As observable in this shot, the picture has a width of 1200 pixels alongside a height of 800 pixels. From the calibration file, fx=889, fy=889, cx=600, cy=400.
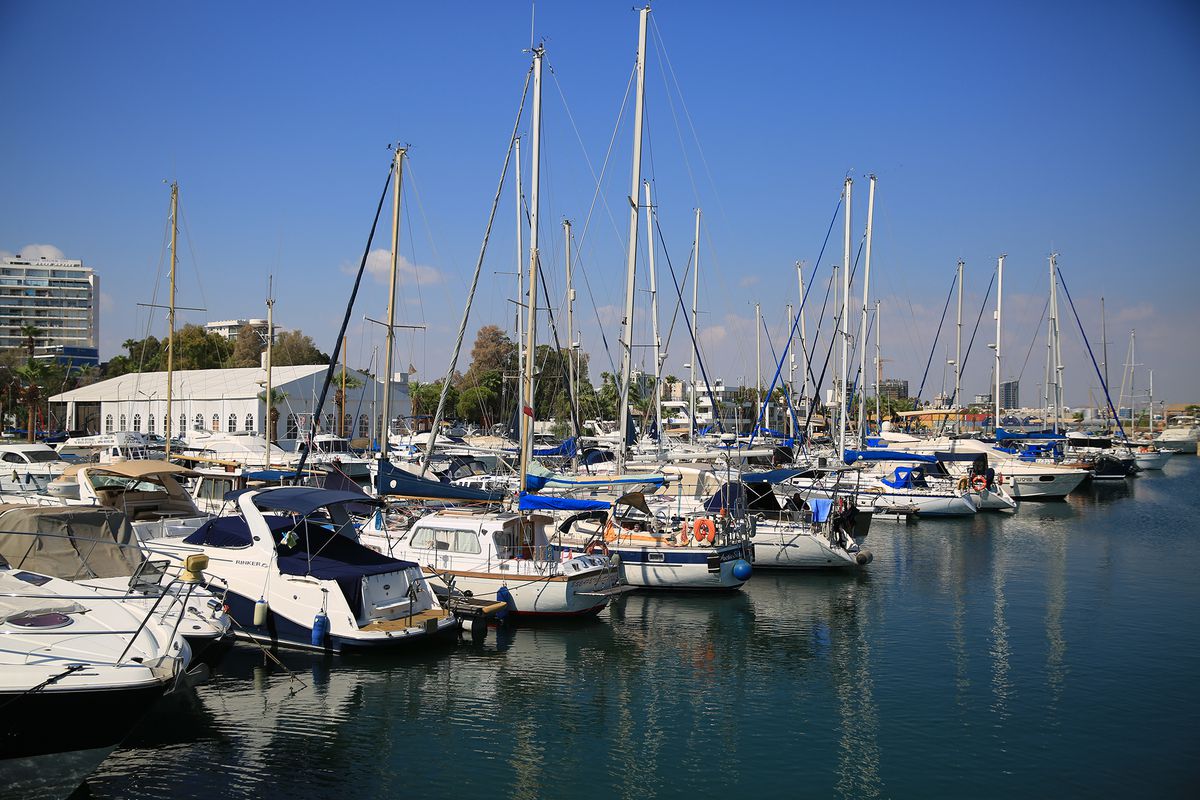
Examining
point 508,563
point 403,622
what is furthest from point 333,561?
point 508,563

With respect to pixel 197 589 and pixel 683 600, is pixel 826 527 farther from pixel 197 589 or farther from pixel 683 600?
pixel 197 589

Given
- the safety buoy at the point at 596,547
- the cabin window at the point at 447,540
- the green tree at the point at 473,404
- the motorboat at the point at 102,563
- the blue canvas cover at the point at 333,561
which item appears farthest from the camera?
the green tree at the point at 473,404

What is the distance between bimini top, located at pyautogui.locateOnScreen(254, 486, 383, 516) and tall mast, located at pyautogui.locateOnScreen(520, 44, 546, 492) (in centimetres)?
678

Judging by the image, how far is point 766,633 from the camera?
2383 cm

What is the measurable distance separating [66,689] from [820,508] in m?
26.0

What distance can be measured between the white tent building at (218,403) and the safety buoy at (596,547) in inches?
1517

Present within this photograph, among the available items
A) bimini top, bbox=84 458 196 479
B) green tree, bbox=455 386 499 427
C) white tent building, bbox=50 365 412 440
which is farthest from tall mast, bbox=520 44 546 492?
green tree, bbox=455 386 499 427

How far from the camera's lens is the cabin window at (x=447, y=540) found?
77.9ft

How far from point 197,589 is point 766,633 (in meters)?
14.1

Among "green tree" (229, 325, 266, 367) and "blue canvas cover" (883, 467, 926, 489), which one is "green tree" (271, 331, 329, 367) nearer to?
"green tree" (229, 325, 266, 367)

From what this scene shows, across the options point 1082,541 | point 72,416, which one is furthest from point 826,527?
point 72,416

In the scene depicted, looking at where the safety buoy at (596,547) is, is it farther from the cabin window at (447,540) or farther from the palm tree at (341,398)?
the palm tree at (341,398)

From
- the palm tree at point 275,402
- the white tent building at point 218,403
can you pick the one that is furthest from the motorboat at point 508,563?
the palm tree at point 275,402

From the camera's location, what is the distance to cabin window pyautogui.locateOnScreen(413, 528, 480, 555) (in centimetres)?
2375
